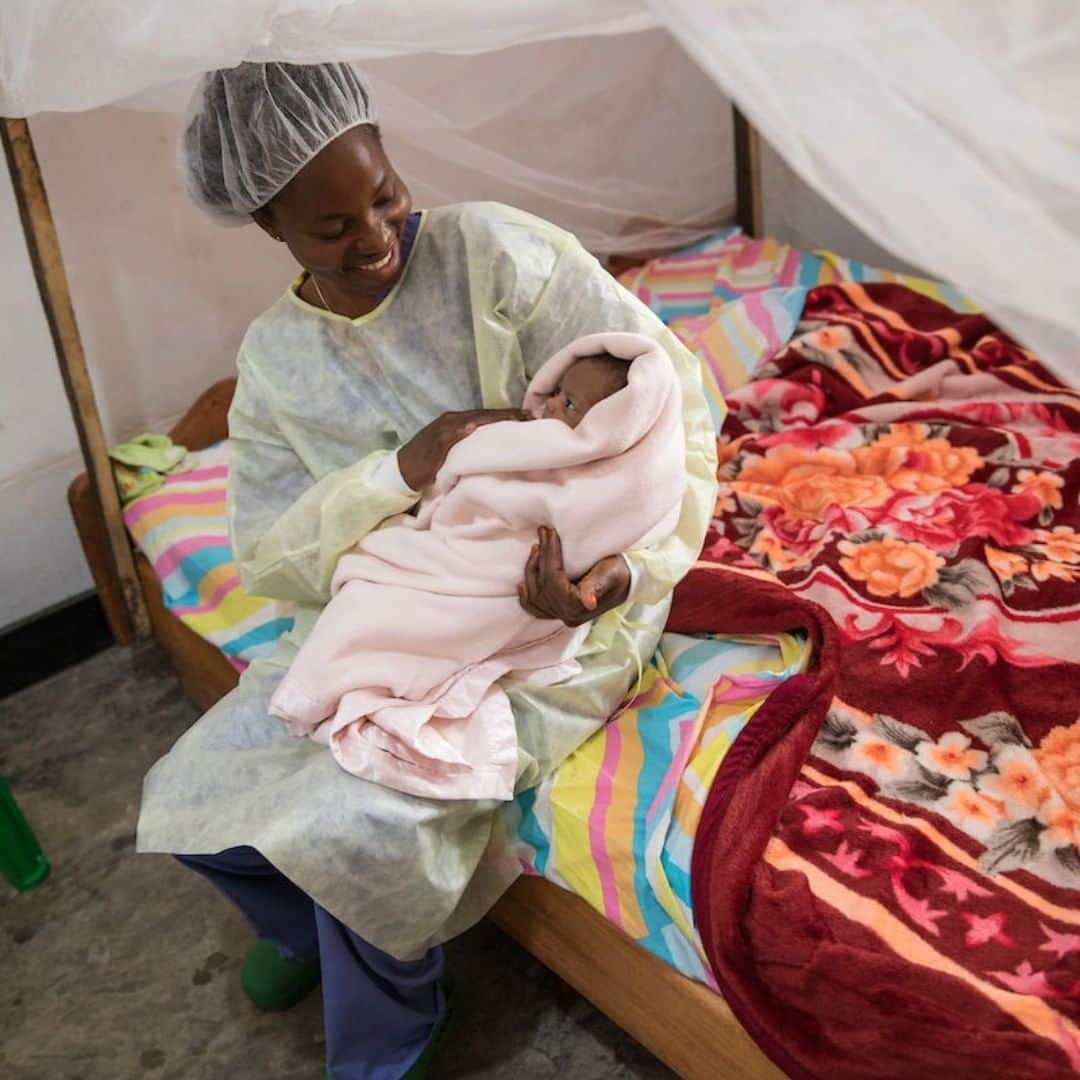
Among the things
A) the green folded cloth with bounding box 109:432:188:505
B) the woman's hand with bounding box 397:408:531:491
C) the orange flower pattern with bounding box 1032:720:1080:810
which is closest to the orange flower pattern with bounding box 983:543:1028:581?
the orange flower pattern with bounding box 1032:720:1080:810

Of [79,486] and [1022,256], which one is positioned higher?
[1022,256]

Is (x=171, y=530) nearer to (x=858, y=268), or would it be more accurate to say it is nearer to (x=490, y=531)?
(x=490, y=531)

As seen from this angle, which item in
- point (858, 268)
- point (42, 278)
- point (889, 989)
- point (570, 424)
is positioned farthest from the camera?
point (858, 268)

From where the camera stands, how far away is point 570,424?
3.84ft

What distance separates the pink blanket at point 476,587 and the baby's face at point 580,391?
0.06ft

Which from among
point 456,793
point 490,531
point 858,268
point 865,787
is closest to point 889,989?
point 865,787

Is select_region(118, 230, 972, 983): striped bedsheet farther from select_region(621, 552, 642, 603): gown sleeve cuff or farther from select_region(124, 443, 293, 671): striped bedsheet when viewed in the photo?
select_region(621, 552, 642, 603): gown sleeve cuff

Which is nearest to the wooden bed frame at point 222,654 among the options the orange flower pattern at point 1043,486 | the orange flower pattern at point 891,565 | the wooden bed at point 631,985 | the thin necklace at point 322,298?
the wooden bed at point 631,985

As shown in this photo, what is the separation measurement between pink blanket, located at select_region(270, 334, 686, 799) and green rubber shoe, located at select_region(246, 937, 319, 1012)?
1.29 feet

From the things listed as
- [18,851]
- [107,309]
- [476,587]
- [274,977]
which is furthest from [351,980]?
[107,309]

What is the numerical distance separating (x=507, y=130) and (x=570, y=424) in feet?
3.35

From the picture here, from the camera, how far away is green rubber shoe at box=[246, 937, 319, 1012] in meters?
1.47

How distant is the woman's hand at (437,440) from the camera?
1252 millimetres

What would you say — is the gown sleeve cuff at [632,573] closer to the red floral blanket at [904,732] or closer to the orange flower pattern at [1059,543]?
the red floral blanket at [904,732]
